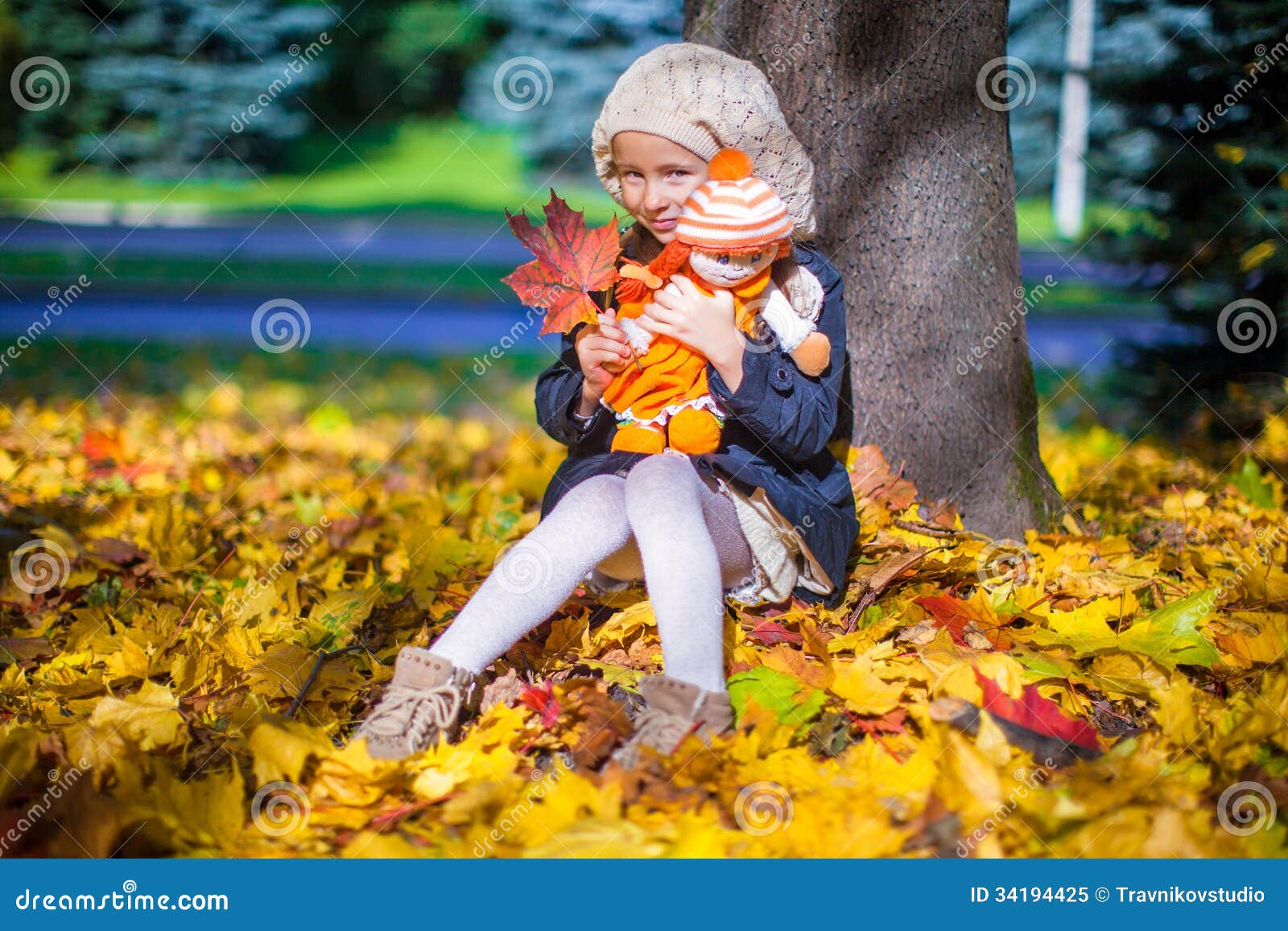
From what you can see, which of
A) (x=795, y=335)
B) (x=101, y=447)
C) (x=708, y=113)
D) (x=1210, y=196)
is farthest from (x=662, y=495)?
(x=1210, y=196)

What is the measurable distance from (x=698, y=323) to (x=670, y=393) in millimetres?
167

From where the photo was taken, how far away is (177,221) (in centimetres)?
1617

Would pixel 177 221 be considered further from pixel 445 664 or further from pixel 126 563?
pixel 445 664

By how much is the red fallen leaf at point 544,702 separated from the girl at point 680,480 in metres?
0.09

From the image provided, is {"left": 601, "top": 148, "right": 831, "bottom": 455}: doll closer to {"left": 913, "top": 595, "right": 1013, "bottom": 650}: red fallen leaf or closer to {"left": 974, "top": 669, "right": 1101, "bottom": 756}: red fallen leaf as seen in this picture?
{"left": 913, "top": 595, "right": 1013, "bottom": 650}: red fallen leaf

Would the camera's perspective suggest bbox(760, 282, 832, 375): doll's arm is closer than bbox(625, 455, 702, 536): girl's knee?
No

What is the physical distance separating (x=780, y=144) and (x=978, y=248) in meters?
0.82

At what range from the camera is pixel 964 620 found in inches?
84.0

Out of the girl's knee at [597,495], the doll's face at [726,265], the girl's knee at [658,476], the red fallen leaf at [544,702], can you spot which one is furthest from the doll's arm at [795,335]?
the red fallen leaf at [544,702]

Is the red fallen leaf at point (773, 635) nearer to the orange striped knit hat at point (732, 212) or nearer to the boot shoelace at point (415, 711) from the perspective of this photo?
the boot shoelace at point (415, 711)

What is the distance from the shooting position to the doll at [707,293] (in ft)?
→ 6.24

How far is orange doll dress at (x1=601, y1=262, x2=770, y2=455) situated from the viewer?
6.66ft

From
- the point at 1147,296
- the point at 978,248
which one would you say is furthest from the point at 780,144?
the point at 1147,296

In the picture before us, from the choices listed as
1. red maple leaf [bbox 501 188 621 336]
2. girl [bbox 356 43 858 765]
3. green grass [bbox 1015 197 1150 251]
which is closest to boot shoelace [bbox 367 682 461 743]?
girl [bbox 356 43 858 765]
